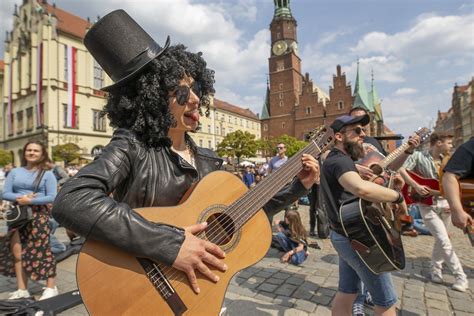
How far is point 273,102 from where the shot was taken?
60656mm

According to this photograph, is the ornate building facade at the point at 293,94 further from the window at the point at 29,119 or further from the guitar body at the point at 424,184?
the guitar body at the point at 424,184

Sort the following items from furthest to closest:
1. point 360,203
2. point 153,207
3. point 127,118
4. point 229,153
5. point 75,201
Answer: point 229,153, point 360,203, point 127,118, point 153,207, point 75,201

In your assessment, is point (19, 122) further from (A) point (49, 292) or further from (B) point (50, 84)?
(A) point (49, 292)

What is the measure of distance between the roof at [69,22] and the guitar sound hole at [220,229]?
122ft

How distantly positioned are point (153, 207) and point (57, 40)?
122ft

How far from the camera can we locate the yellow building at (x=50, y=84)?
97.6 ft

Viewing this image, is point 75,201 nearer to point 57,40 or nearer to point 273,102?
point 57,40

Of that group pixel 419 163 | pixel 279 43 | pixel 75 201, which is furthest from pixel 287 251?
pixel 279 43

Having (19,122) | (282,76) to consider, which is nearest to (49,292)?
(19,122)

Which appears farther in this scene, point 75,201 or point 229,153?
point 229,153

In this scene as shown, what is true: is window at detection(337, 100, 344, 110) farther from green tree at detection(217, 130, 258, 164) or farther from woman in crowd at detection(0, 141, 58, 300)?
woman in crowd at detection(0, 141, 58, 300)

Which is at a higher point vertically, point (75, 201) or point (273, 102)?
point (273, 102)

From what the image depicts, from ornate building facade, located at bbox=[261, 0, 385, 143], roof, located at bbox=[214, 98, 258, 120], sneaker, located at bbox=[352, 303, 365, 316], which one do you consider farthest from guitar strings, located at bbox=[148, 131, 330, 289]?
ornate building facade, located at bbox=[261, 0, 385, 143]

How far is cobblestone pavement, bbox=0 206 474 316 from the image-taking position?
10.7 feet
